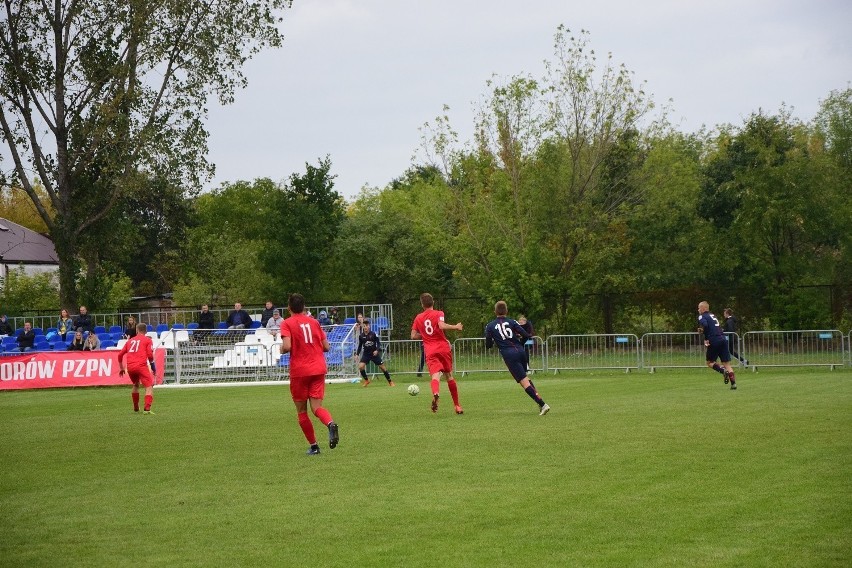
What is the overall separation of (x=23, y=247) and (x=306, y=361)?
207ft

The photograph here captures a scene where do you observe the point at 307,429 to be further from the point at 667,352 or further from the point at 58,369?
the point at 58,369

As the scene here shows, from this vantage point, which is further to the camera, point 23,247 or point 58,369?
point 23,247

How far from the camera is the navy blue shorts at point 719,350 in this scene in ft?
76.9

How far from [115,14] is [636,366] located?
79.9ft

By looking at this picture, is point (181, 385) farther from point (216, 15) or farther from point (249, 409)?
point (216, 15)

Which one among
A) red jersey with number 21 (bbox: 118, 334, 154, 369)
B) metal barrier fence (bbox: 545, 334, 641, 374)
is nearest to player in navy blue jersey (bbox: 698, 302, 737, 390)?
metal barrier fence (bbox: 545, 334, 641, 374)

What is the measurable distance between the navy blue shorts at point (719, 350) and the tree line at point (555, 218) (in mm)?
13906

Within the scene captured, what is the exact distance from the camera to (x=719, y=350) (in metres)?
23.6

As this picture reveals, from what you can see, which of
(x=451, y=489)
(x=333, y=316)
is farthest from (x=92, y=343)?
(x=451, y=489)

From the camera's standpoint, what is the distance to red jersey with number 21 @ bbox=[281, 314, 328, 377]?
43.6 feet

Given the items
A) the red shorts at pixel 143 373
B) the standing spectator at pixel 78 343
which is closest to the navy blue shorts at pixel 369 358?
the red shorts at pixel 143 373

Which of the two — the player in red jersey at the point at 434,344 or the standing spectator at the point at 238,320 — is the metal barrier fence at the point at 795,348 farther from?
the standing spectator at the point at 238,320

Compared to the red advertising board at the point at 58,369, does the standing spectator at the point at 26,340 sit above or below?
above

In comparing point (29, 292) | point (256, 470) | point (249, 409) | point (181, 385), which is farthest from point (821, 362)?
point (29, 292)
